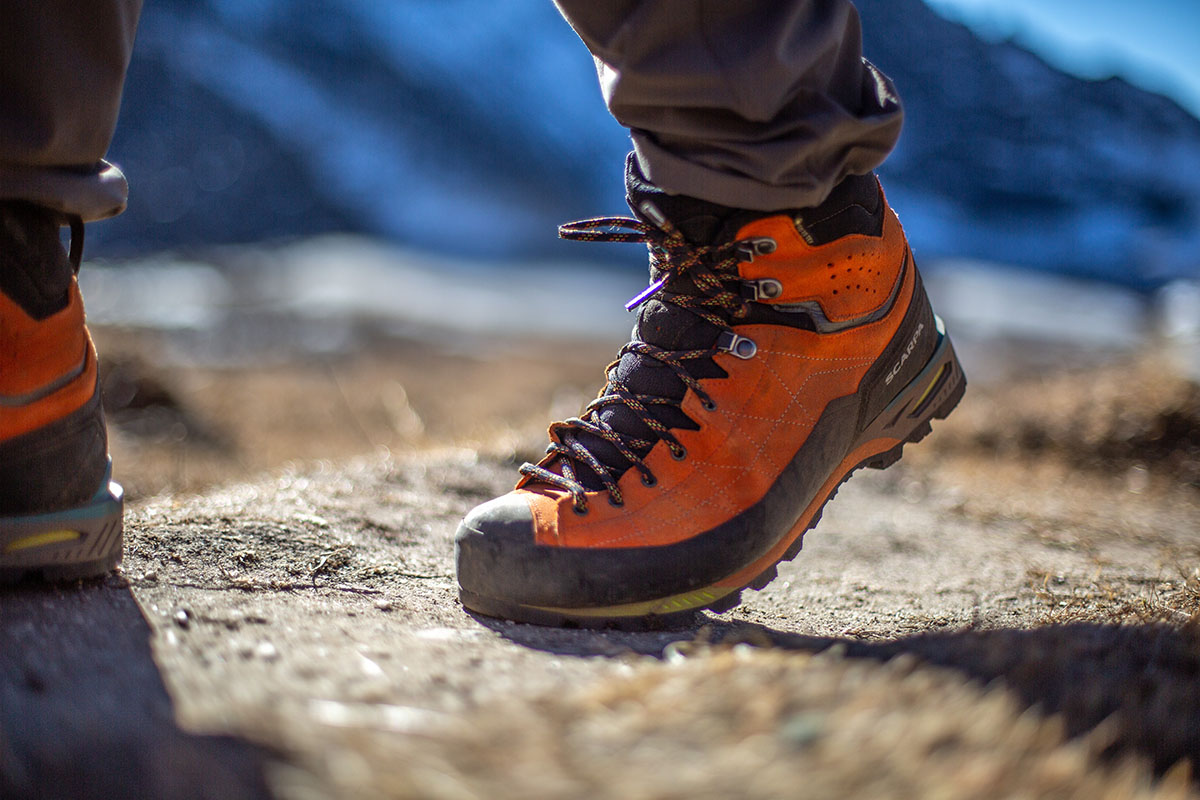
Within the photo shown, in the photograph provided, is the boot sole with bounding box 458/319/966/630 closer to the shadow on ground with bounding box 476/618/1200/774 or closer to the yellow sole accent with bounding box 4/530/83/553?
the shadow on ground with bounding box 476/618/1200/774

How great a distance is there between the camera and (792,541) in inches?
47.1

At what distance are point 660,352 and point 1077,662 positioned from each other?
623 millimetres

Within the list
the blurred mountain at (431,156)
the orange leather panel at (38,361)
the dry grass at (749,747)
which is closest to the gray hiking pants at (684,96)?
the orange leather panel at (38,361)

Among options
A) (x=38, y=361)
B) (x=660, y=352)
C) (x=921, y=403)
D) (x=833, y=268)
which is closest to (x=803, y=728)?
(x=660, y=352)

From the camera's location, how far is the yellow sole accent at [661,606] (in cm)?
106

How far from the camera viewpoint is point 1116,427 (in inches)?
113

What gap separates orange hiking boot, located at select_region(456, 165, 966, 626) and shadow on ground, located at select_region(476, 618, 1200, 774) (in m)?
0.08

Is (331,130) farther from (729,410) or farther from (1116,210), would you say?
(729,410)

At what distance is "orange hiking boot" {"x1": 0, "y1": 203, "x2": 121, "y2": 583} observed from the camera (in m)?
1.06

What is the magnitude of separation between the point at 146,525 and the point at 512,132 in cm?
5118

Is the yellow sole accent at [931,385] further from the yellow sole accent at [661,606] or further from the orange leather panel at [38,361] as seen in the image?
the orange leather panel at [38,361]

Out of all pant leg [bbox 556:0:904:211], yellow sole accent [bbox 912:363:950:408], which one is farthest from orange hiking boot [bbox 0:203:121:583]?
yellow sole accent [bbox 912:363:950:408]

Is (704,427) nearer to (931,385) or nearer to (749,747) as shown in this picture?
(931,385)

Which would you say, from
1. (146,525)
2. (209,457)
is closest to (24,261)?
(146,525)
